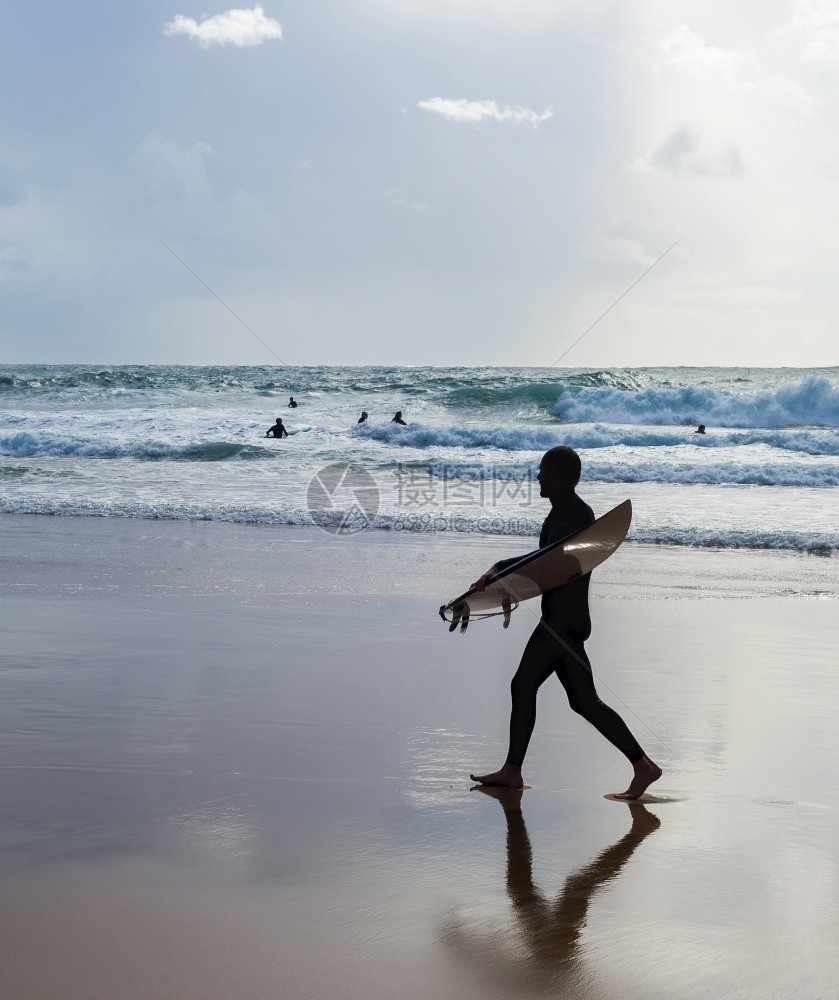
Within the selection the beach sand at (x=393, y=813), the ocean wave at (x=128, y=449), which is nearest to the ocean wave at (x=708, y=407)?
the ocean wave at (x=128, y=449)

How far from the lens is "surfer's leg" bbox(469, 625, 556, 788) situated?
411 centimetres

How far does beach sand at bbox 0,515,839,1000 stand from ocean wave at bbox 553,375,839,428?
32021 mm

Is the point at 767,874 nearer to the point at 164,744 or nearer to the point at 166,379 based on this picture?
the point at 164,744

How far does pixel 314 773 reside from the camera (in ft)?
13.8

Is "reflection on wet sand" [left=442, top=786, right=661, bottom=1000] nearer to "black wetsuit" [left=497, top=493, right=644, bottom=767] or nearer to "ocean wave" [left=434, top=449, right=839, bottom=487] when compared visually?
"black wetsuit" [left=497, top=493, right=644, bottom=767]

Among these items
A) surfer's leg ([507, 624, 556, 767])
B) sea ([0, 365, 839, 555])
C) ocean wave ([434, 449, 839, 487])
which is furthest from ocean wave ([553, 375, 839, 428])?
surfer's leg ([507, 624, 556, 767])

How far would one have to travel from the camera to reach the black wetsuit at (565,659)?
407 centimetres

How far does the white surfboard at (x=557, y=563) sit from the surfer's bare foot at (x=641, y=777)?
0.81 meters

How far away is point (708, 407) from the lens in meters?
39.8

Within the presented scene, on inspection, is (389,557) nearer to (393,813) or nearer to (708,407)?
(393,813)

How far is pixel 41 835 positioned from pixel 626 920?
205 cm
